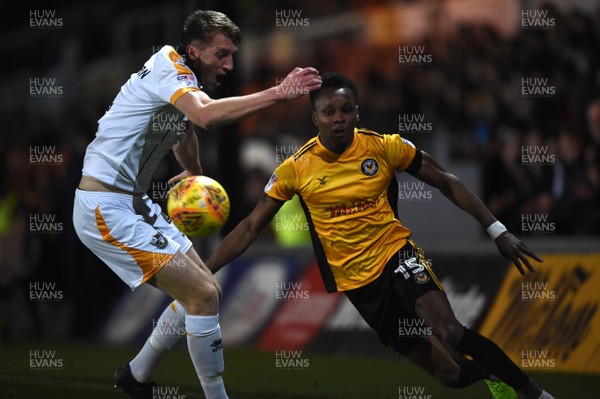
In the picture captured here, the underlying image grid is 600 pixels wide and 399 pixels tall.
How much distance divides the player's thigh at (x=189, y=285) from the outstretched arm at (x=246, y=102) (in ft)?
3.42

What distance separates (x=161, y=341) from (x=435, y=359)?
1.92 m

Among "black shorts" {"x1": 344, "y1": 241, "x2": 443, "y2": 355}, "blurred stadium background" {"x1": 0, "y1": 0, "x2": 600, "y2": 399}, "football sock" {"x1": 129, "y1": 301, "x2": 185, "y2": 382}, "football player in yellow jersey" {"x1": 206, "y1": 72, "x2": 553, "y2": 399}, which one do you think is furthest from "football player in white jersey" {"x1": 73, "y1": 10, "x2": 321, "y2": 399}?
"blurred stadium background" {"x1": 0, "y1": 0, "x2": 600, "y2": 399}

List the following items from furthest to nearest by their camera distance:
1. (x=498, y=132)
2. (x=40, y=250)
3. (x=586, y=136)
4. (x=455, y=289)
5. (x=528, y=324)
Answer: (x=40, y=250)
(x=498, y=132)
(x=586, y=136)
(x=455, y=289)
(x=528, y=324)

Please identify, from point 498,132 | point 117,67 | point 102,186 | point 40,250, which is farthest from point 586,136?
point 117,67

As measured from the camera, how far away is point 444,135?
14.7 meters

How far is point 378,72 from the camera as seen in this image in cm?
1733

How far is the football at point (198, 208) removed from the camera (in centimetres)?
738

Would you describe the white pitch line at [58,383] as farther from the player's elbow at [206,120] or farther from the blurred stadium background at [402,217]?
the player's elbow at [206,120]

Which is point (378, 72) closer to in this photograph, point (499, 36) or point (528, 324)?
point (499, 36)

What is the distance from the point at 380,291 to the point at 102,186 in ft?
6.61

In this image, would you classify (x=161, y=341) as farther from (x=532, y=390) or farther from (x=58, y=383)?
(x=58, y=383)

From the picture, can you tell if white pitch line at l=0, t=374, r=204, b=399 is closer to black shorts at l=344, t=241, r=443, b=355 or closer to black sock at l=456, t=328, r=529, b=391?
black shorts at l=344, t=241, r=443, b=355

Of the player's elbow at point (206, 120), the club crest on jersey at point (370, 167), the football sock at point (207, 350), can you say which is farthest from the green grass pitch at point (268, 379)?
the player's elbow at point (206, 120)

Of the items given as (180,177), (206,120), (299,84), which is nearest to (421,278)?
(299,84)
